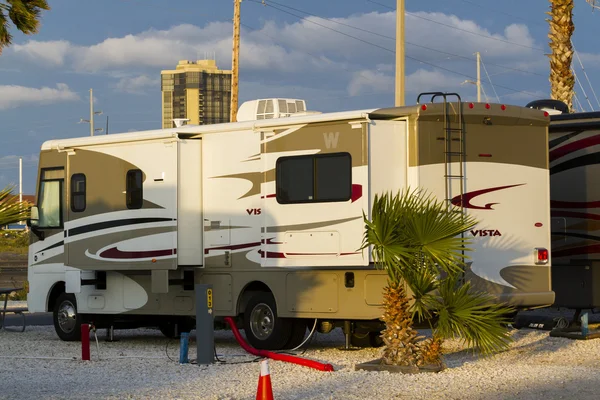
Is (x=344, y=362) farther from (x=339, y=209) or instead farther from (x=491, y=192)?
(x=491, y=192)

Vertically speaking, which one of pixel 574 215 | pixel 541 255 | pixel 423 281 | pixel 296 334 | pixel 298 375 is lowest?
pixel 298 375

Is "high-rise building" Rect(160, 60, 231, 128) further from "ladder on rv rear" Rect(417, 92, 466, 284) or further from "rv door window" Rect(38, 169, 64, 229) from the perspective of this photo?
"ladder on rv rear" Rect(417, 92, 466, 284)

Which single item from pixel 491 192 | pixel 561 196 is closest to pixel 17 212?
pixel 491 192

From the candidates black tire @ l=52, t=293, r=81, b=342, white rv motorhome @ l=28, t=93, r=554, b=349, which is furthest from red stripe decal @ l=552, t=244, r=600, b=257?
black tire @ l=52, t=293, r=81, b=342

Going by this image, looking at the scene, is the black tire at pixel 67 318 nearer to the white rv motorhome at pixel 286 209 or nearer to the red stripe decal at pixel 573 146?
the white rv motorhome at pixel 286 209

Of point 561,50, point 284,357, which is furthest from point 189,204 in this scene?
point 561,50

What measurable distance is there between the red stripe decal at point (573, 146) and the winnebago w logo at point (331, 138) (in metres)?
4.82

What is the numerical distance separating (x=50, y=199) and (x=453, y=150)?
7.43m

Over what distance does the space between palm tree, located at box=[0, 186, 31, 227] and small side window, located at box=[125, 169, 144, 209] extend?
12.8ft

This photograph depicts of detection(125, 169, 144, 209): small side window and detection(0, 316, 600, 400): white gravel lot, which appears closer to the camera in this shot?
detection(0, 316, 600, 400): white gravel lot

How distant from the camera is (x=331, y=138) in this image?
14320 millimetres

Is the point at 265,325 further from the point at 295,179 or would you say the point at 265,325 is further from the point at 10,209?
the point at 10,209

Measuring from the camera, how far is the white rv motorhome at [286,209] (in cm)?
1409

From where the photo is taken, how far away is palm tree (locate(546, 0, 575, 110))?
95.1ft
